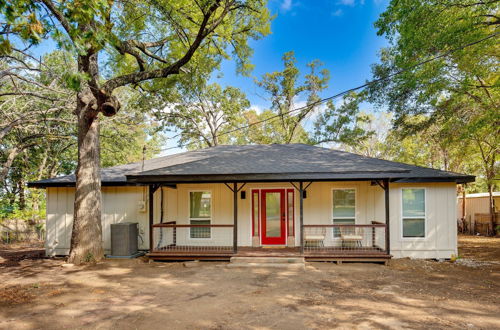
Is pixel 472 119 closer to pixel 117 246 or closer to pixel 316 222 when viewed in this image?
pixel 316 222

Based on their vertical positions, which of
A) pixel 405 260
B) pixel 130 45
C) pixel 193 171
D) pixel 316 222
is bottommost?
pixel 405 260

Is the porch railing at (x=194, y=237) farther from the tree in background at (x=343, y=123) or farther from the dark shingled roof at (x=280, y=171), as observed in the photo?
the tree in background at (x=343, y=123)

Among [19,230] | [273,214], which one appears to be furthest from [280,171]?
[19,230]

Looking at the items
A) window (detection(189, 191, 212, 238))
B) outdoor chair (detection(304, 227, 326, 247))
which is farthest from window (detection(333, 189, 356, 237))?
window (detection(189, 191, 212, 238))

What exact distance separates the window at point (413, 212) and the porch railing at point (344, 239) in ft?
2.54

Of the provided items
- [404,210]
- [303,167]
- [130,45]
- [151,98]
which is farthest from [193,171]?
[151,98]

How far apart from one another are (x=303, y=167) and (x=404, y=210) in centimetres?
363

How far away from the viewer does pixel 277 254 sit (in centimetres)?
886

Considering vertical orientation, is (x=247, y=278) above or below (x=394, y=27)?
below

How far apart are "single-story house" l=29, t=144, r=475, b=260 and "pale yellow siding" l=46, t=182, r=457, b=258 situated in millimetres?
33

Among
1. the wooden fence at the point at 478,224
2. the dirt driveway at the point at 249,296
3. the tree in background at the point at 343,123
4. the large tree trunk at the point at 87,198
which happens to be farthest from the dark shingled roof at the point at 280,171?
the tree in background at the point at 343,123

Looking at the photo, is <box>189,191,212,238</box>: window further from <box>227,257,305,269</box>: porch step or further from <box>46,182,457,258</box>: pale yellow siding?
<box>227,257,305,269</box>: porch step

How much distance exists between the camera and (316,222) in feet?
33.1

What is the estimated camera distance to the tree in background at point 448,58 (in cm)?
876
